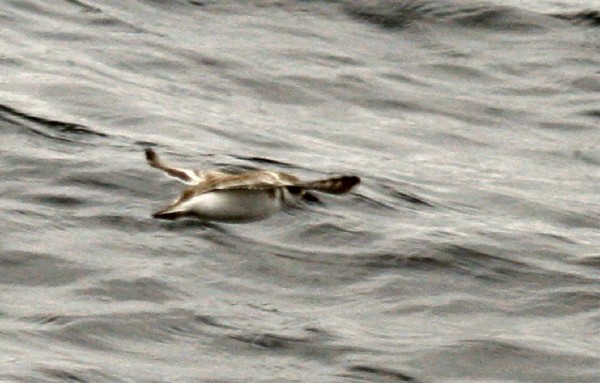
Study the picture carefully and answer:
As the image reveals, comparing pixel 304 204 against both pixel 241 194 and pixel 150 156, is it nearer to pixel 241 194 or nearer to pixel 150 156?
pixel 150 156

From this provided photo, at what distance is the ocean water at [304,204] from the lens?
852 centimetres

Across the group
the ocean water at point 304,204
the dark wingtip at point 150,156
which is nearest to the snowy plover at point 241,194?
the ocean water at point 304,204

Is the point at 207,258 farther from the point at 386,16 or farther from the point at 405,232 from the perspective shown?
the point at 386,16

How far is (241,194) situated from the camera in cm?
988

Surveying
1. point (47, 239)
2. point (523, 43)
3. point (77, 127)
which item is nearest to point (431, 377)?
point (47, 239)

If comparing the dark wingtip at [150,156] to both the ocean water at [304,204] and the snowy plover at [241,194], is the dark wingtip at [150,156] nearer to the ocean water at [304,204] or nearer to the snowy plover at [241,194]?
the ocean water at [304,204]

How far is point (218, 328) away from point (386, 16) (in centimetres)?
695

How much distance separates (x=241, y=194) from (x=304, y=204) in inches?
39.6

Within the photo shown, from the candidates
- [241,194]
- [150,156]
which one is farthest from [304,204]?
[241,194]

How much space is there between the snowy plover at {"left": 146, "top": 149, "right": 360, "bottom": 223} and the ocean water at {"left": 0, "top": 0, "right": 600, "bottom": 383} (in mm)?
162

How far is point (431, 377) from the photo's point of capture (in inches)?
327

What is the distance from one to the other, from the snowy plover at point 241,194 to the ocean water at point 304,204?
162mm

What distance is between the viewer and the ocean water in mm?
8523

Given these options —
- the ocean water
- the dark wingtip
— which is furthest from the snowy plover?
the dark wingtip
